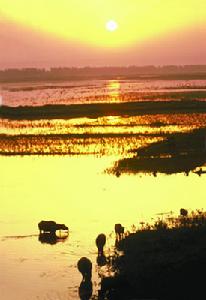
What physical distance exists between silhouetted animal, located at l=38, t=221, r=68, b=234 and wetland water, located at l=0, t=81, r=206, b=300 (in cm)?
35

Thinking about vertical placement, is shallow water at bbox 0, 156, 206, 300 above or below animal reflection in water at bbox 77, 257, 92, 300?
above

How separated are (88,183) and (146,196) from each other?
382 centimetres

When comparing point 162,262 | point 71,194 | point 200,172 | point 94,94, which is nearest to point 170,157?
point 200,172

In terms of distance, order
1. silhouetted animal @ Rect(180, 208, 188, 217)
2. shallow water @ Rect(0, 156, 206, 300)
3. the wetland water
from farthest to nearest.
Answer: silhouetted animal @ Rect(180, 208, 188, 217), the wetland water, shallow water @ Rect(0, 156, 206, 300)

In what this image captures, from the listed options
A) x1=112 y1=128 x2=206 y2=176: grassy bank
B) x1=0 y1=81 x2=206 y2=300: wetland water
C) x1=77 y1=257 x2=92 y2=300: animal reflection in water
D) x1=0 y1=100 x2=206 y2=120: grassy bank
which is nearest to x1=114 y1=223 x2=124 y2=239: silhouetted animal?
x1=0 y1=81 x2=206 y2=300: wetland water

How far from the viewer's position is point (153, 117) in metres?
54.0

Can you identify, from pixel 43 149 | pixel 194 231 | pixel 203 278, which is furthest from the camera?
pixel 43 149

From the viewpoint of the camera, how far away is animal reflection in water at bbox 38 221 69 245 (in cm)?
2130

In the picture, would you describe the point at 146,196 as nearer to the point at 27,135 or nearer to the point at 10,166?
the point at 10,166

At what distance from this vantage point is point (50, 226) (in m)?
21.4

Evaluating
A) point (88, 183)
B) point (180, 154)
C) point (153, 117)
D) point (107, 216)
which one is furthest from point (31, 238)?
point (153, 117)

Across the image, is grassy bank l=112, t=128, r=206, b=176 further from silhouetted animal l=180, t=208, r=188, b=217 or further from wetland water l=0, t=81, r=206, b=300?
silhouetted animal l=180, t=208, r=188, b=217

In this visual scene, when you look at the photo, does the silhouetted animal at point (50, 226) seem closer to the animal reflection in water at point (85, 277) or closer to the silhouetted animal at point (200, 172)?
the animal reflection in water at point (85, 277)

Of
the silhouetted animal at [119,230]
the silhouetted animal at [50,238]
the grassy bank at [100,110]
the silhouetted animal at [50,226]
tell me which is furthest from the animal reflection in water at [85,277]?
the grassy bank at [100,110]
